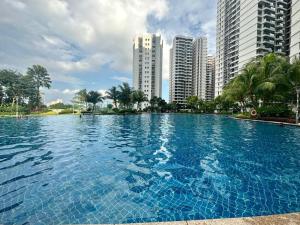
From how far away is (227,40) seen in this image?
Result: 284 ft

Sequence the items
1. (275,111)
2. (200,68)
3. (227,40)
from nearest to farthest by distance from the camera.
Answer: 1. (275,111)
2. (227,40)
3. (200,68)

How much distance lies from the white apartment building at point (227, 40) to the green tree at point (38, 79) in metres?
68.4

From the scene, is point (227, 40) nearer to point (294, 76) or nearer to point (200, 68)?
point (200, 68)

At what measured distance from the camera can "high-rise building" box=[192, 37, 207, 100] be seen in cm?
12244

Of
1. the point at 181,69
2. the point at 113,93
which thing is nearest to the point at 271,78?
the point at 113,93

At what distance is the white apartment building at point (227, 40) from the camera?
7850cm

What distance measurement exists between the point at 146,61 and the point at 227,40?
142ft

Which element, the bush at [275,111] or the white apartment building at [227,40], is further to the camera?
the white apartment building at [227,40]

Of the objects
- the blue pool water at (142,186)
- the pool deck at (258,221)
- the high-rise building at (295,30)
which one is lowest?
the blue pool water at (142,186)

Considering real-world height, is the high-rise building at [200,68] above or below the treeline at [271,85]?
above

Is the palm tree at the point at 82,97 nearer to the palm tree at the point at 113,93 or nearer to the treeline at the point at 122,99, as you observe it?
the treeline at the point at 122,99

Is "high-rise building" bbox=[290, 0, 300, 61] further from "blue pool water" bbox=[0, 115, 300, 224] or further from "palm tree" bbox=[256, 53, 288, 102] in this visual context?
"blue pool water" bbox=[0, 115, 300, 224]

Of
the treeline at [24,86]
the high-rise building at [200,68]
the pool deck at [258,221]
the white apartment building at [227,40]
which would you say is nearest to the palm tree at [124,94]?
the treeline at [24,86]

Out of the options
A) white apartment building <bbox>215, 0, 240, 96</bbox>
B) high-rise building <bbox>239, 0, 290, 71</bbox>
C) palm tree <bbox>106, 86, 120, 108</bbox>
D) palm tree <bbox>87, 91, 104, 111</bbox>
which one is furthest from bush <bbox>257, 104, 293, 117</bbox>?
palm tree <bbox>87, 91, 104, 111</bbox>
